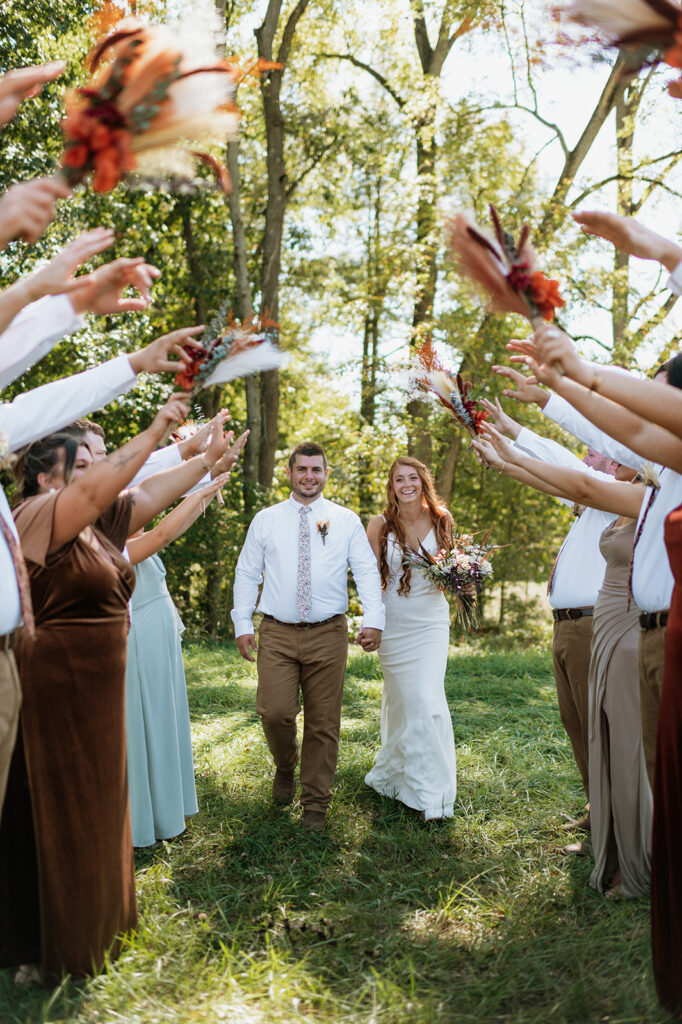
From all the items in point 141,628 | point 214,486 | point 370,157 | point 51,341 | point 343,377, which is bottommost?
point 141,628

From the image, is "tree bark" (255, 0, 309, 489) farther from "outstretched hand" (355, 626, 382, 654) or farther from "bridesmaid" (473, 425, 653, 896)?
"bridesmaid" (473, 425, 653, 896)

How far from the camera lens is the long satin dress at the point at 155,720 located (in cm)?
536

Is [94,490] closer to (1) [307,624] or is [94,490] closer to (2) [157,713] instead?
(2) [157,713]

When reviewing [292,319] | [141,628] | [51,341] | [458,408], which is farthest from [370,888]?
[292,319]

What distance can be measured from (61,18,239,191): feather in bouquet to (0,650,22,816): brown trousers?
1.72 m

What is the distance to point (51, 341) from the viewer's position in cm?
325

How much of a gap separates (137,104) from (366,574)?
3931mm

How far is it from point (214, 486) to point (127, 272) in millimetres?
2049

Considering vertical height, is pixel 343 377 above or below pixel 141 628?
above

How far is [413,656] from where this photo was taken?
255 inches

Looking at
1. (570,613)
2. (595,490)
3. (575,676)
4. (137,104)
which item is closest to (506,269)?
(595,490)

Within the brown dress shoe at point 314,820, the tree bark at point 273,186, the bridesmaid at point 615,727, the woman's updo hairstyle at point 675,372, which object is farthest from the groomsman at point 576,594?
the tree bark at point 273,186

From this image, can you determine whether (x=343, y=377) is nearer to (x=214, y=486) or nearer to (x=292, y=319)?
(x=292, y=319)

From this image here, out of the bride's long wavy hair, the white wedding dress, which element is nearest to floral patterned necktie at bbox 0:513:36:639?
the white wedding dress
